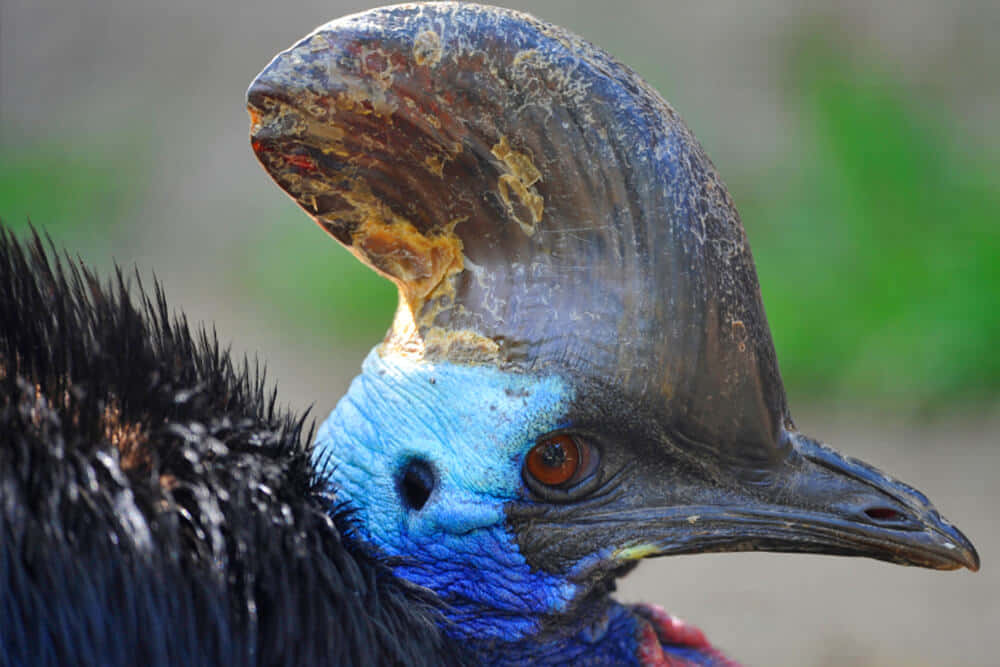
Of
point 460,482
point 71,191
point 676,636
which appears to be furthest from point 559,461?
point 71,191

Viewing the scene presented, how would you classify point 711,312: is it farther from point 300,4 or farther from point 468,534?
point 300,4

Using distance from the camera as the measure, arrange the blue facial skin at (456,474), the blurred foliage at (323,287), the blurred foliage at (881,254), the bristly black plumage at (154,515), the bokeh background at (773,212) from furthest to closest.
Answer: the blurred foliage at (323,287) < the blurred foliage at (881,254) < the bokeh background at (773,212) < the blue facial skin at (456,474) < the bristly black plumage at (154,515)

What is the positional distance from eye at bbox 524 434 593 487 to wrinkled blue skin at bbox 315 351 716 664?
0.02 meters

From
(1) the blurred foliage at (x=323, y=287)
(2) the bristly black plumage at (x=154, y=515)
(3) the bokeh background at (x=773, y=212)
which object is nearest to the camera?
(2) the bristly black plumage at (x=154, y=515)

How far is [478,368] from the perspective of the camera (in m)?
1.65

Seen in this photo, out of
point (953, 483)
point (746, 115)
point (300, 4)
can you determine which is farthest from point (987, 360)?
point (300, 4)

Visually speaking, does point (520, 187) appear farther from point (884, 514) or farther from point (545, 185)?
point (884, 514)

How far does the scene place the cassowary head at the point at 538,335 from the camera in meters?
1.55

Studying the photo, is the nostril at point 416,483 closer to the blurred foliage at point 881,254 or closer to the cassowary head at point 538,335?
the cassowary head at point 538,335

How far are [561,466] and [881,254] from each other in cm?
429

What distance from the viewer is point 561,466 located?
1680 millimetres

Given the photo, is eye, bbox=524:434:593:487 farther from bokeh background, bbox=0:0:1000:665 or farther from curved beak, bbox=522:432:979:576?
bokeh background, bbox=0:0:1000:665

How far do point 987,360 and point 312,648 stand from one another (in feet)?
14.6

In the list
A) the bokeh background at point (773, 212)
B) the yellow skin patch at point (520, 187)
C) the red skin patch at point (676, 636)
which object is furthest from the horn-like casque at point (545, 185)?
the bokeh background at point (773, 212)
